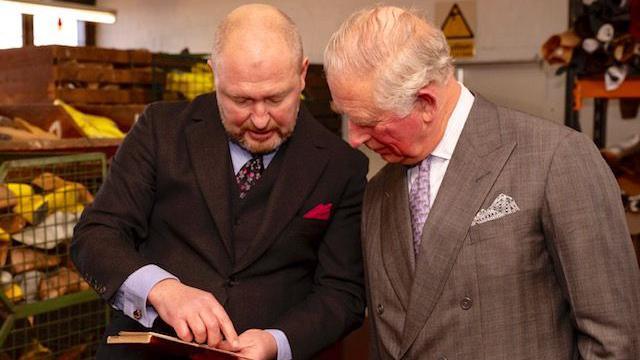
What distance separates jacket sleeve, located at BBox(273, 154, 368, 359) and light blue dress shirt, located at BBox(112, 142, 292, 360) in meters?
0.05

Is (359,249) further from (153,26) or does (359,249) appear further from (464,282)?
(153,26)

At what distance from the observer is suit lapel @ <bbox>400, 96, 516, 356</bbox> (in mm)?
1513

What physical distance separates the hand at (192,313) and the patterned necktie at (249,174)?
0.34m

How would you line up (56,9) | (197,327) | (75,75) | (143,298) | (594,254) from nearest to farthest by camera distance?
(594,254), (197,327), (143,298), (75,75), (56,9)

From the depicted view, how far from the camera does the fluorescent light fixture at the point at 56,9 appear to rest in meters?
4.18

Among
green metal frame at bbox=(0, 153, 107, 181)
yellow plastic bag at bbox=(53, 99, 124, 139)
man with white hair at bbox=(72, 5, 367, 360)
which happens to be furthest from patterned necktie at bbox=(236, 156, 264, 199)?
yellow plastic bag at bbox=(53, 99, 124, 139)

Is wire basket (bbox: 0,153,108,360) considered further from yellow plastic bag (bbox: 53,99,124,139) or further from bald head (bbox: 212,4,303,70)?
bald head (bbox: 212,4,303,70)

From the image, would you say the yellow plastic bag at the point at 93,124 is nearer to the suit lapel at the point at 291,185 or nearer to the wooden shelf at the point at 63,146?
the wooden shelf at the point at 63,146

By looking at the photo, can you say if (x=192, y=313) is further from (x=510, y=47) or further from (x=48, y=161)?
(x=510, y=47)

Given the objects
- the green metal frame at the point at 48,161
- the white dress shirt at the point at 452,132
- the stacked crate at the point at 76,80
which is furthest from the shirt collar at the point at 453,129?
the stacked crate at the point at 76,80

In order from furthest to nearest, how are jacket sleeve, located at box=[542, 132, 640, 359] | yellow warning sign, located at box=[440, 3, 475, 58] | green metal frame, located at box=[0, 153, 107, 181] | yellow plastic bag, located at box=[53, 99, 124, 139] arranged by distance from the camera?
yellow warning sign, located at box=[440, 3, 475, 58] → yellow plastic bag, located at box=[53, 99, 124, 139] → green metal frame, located at box=[0, 153, 107, 181] → jacket sleeve, located at box=[542, 132, 640, 359]

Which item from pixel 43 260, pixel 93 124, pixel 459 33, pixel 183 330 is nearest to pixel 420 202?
pixel 183 330

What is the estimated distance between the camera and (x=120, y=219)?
187cm

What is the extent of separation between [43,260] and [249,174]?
1.34 meters
